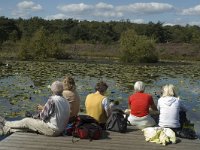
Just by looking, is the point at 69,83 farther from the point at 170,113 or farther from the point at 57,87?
the point at 170,113

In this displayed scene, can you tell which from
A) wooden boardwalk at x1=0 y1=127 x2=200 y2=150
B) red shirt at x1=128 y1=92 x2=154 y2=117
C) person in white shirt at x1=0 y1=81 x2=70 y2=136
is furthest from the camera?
red shirt at x1=128 y1=92 x2=154 y2=117

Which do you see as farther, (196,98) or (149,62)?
(149,62)

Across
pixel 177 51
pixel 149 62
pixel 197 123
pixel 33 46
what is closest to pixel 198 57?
pixel 177 51

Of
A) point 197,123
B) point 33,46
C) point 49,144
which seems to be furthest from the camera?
point 33,46

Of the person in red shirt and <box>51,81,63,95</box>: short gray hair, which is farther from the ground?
<box>51,81,63,95</box>: short gray hair

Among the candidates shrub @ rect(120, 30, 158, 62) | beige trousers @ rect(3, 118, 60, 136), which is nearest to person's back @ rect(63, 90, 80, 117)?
beige trousers @ rect(3, 118, 60, 136)


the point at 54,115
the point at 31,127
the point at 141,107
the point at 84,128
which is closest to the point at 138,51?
the point at 141,107

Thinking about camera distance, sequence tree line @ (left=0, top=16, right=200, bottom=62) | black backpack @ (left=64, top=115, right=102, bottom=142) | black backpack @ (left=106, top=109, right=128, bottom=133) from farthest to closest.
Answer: tree line @ (left=0, top=16, right=200, bottom=62)
black backpack @ (left=106, top=109, right=128, bottom=133)
black backpack @ (left=64, top=115, right=102, bottom=142)

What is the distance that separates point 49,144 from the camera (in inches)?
338

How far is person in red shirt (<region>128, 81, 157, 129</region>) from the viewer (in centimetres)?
1049

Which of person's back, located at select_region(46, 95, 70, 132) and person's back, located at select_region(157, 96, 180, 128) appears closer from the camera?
person's back, located at select_region(46, 95, 70, 132)

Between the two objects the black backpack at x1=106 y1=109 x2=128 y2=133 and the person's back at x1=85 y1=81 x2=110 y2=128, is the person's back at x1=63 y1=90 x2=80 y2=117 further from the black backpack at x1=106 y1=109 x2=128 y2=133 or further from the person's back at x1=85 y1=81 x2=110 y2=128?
the black backpack at x1=106 y1=109 x2=128 y2=133

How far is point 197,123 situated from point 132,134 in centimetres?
617

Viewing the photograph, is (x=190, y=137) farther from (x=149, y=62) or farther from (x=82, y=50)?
(x=82, y=50)
